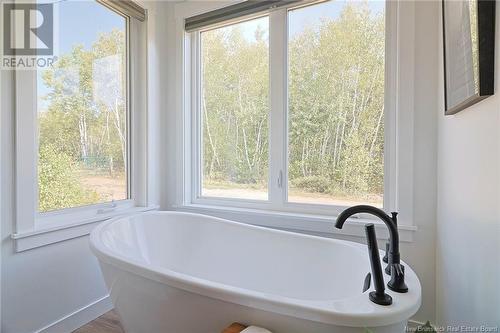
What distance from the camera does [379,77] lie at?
189 cm

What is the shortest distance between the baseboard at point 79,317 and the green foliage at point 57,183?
2.24 feet

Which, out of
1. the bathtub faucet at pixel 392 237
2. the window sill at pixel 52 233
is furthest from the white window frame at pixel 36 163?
the bathtub faucet at pixel 392 237

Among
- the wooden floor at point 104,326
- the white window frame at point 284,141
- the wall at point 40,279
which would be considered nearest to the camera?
the wall at point 40,279

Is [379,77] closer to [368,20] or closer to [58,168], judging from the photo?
[368,20]

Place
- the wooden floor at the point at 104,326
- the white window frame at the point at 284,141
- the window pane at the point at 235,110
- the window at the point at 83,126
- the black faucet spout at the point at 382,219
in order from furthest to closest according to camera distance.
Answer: the window pane at the point at 235,110
the wooden floor at the point at 104,326
the white window frame at the point at 284,141
the window at the point at 83,126
the black faucet spout at the point at 382,219

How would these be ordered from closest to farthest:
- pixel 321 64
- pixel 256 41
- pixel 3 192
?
pixel 3 192, pixel 321 64, pixel 256 41

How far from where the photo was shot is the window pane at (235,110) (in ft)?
7.52

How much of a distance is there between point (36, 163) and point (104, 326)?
112 cm

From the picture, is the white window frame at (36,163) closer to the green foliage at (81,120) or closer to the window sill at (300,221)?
the green foliage at (81,120)

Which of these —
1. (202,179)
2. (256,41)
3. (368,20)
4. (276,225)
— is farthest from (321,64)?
(202,179)

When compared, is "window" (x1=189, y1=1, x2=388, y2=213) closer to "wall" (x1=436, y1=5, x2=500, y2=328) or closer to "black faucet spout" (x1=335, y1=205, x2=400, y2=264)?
"wall" (x1=436, y1=5, x2=500, y2=328)

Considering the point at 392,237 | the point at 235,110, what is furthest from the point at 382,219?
the point at 235,110

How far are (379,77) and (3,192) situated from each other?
7.39 ft

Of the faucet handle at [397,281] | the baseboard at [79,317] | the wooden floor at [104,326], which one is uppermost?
the faucet handle at [397,281]
